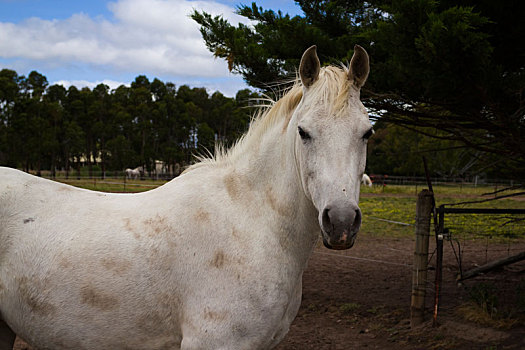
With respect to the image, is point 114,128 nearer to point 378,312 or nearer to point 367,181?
point 367,181

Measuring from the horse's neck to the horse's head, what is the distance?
0.14 metres

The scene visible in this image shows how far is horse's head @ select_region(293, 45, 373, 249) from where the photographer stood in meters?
1.85

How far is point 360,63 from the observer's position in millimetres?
2258

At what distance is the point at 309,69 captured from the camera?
2.28 metres

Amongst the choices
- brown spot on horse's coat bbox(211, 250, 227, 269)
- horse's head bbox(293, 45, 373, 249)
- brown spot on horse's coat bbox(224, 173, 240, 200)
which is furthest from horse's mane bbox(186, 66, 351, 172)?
brown spot on horse's coat bbox(211, 250, 227, 269)

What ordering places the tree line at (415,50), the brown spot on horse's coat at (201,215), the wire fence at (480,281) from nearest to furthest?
1. the brown spot on horse's coat at (201,215)
2. the tree line at (415,50)
3. the wire fence at (480,281)

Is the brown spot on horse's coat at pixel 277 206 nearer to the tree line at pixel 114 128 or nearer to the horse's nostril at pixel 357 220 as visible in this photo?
the horse's nostril at pixel 357 220

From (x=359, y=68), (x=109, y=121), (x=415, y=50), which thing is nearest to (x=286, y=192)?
(x=359, y=68)

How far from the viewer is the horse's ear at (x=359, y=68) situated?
2236 millimetres

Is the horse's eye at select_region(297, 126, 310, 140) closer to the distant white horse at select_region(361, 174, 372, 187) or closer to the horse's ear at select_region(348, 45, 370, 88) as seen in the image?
the horse's ear at select_region(348, 45, 370, 88)

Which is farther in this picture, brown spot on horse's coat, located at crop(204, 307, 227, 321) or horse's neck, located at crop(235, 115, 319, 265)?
horse's neck, located at crop(235, 115, 319, 265)

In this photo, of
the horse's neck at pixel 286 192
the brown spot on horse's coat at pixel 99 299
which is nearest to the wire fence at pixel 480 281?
the horse's neck at pixel 286 192

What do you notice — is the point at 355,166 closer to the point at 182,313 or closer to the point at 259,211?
the point at 259,211

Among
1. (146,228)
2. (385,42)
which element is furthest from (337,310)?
(146,228)
